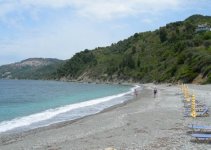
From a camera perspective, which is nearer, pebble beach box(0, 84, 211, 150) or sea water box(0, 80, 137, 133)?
pebble beach box(0, 84, 211, 150)

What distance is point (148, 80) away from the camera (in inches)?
5089

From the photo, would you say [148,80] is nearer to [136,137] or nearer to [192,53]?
[192,53]

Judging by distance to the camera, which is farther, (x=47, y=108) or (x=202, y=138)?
→ (x=47, y=108)

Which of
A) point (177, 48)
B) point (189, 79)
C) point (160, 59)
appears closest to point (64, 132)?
point (189, 79)

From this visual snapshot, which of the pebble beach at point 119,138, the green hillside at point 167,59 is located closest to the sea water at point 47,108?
the pebble beach at point 119,138

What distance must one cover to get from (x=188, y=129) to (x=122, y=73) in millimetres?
152006

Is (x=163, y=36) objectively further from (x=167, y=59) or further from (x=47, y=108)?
(x=47, y=108)

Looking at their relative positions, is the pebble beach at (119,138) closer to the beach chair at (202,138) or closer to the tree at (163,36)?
the beach chair at (202,138)

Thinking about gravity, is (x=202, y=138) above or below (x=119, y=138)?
above

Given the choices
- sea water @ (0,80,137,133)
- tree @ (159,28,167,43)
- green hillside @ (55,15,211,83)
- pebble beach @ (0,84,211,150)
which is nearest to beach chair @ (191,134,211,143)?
pebble beach @ (0,84,211,150)

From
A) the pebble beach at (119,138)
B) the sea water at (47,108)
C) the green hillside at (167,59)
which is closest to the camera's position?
the pebble beach at (119,138)

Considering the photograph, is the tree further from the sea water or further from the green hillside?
the sea water

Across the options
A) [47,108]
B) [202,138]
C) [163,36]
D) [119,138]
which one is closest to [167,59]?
[163,36]

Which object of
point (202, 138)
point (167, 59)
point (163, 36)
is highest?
point (163, 36)
